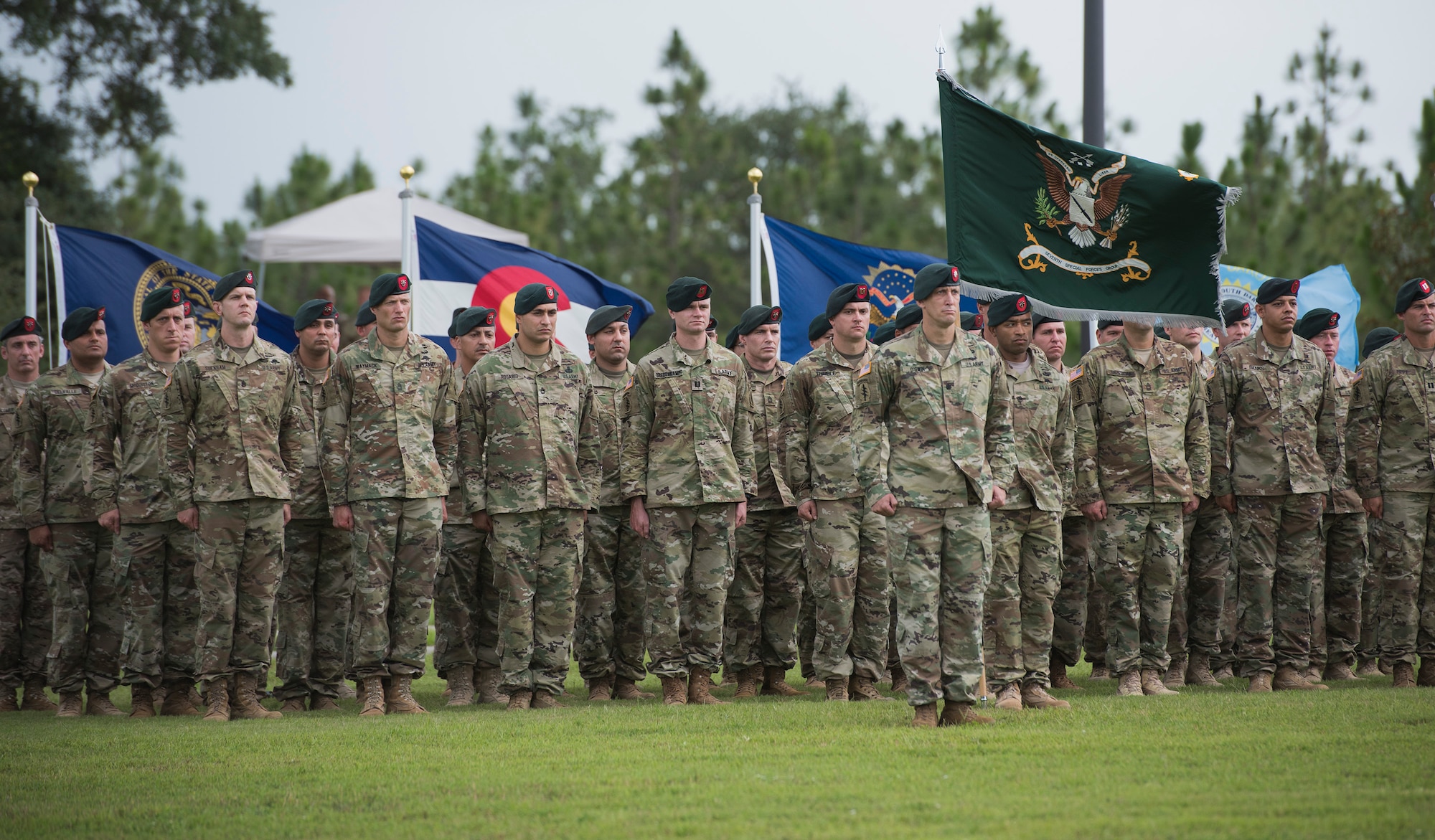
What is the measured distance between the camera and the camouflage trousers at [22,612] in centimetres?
916

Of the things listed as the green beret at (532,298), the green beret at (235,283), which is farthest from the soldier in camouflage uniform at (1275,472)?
the green beret at (235,283)

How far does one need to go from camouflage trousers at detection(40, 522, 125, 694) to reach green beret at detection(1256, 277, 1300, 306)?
7350mm

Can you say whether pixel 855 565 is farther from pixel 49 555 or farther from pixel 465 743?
pixel 49 555

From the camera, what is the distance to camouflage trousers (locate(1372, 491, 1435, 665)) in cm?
867

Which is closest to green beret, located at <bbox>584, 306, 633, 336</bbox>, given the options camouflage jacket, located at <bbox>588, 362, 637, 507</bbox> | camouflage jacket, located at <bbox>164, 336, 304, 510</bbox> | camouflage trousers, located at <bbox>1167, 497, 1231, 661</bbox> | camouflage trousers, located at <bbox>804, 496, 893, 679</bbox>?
camouflage jacket, located at <bbox>588, 362, 637, 507</bbox>

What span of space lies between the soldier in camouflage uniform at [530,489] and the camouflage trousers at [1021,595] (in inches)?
96.5

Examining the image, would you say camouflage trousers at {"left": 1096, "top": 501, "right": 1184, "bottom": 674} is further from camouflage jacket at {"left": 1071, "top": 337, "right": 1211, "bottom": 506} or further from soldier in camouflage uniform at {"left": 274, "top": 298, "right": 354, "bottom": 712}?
soldier in camouflage uniform at {"left": 274, "top": 298, "right": 354, "bottom": 712}

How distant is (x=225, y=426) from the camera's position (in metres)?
8.00

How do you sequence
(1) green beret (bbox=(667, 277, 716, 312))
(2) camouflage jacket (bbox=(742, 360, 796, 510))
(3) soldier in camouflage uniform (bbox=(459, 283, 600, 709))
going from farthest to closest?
(2) camouflage jacket (bbox=(742, 360, 796, 510)) < (1) green beret (bbox=(667, 277, 716, 312)) < (3) soldier in camouflage uniform (bbox=(459, 283, 600, 709))

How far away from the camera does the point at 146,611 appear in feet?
27.0

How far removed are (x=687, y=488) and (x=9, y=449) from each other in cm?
487

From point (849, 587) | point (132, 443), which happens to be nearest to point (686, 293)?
point (849, 587)

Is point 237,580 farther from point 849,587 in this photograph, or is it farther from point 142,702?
point 849,587

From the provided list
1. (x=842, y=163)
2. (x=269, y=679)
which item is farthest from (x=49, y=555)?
(x=842, y=163)
